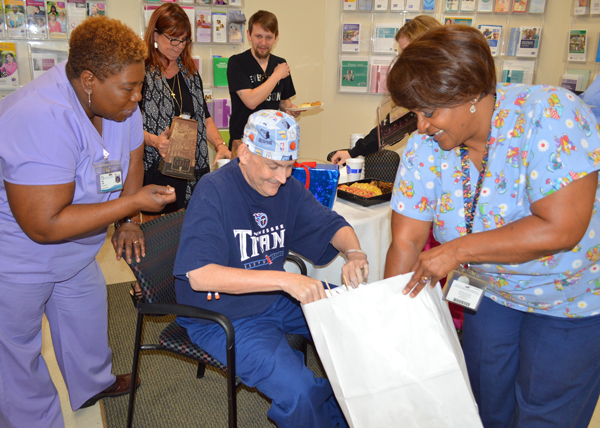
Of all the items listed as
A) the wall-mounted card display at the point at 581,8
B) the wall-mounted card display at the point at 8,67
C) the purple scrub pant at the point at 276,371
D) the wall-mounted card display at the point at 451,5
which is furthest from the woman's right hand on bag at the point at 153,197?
the wall-mounted card display at the point at 581,8

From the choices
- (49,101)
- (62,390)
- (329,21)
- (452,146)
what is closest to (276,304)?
(452,146)

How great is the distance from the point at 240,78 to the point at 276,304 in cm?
221

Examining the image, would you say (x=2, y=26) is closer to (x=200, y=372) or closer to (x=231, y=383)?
(x=200, y=372)

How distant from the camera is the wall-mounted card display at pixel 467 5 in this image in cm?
457

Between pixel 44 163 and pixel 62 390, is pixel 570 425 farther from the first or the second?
pixel 62 390

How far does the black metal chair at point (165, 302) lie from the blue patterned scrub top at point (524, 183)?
2.72ft

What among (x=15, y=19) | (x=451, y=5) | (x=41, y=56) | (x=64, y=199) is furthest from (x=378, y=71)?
(x=64, y=199)

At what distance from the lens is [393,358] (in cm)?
132

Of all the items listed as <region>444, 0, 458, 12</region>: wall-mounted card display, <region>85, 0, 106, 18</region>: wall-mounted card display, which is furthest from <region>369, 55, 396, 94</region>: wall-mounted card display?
<region>85, 0, 106, 18</region>: wall-mounted card display

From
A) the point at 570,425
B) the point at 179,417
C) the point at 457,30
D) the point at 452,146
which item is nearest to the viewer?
the point at 457,30

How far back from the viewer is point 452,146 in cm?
131

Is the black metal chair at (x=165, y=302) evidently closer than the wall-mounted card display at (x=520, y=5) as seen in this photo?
Yes

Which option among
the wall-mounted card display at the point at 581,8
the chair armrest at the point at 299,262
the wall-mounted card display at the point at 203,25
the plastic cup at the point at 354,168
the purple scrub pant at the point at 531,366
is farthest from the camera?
the wall-mounted card display at the point at 203,25

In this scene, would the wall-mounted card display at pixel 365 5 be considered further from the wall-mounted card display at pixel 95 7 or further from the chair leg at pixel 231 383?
the chair leg at pixel 231 383
